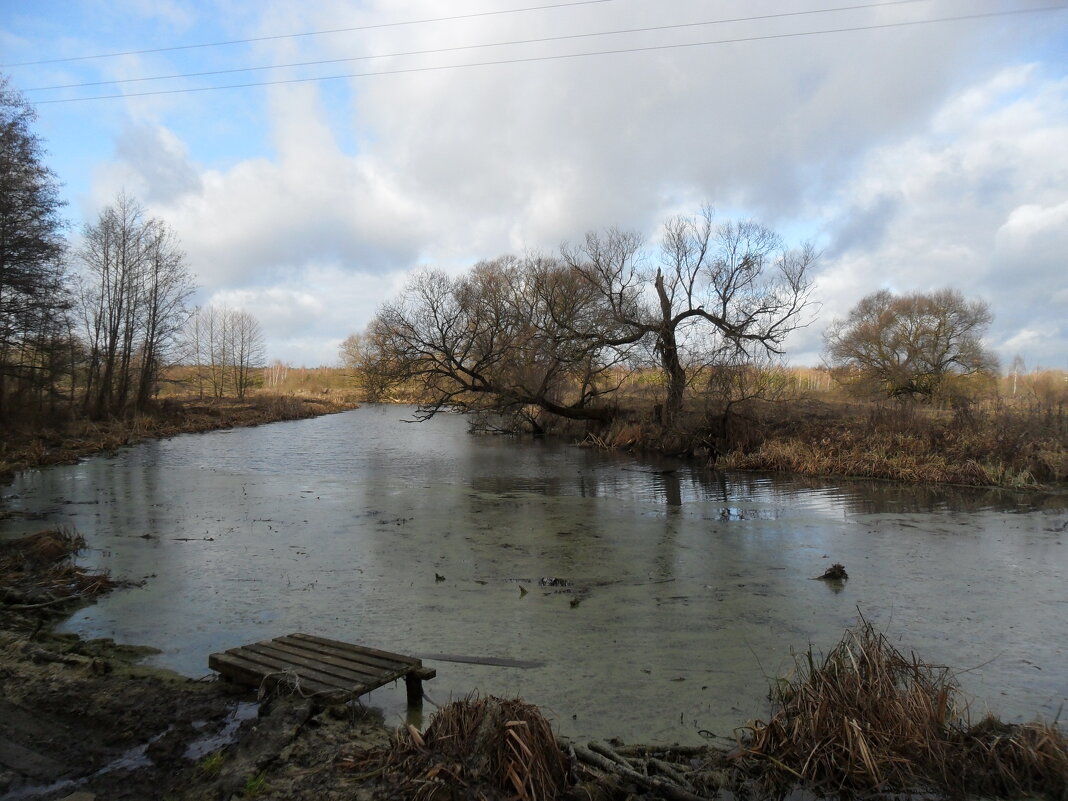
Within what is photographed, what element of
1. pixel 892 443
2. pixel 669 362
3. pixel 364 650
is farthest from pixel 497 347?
pixel 364 650

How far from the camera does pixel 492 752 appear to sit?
11.1 ft

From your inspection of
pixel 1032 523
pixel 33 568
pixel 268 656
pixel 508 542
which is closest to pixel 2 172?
pixel 33 568

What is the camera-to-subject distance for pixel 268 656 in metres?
4.82

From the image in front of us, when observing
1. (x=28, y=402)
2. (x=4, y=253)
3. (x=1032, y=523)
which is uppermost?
(x=4, y=253)

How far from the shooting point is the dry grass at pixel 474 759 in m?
3.16

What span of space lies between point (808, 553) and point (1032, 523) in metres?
5.22

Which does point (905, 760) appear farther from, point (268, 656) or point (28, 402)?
point (28, 402)

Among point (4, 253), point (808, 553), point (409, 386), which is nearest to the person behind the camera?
point (808, 553)

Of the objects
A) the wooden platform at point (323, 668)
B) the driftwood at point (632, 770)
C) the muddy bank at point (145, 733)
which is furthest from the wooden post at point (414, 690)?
the driftwood at point (632, 770)

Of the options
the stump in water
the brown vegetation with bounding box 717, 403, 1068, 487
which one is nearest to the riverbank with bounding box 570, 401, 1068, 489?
the brown vegetation with bounding box 717, 403, 1068, 487

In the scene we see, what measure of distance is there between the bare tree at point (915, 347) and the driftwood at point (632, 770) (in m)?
32.1

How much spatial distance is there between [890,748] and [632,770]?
1.42 m

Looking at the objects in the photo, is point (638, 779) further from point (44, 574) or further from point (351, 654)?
point (44, 574)

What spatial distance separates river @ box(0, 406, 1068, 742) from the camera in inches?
200
